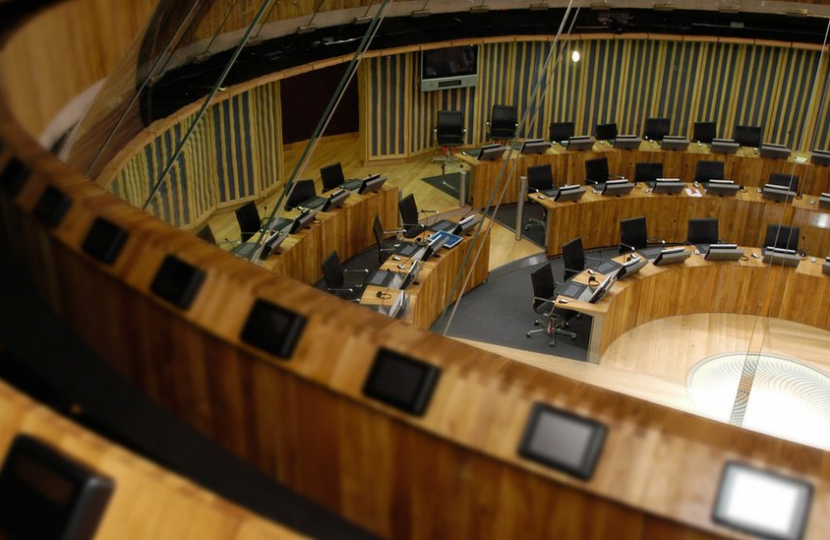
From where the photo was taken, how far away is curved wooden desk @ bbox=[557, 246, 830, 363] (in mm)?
7293

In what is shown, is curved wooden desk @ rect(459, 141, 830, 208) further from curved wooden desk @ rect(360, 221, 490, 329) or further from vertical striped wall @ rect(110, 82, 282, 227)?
vertical striped wall @ rect(110, 82, 282, 227)

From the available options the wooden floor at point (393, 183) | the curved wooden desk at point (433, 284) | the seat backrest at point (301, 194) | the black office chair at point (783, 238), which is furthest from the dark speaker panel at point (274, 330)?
the black office chair at point (783, 238)

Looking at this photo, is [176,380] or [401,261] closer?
[176,380]

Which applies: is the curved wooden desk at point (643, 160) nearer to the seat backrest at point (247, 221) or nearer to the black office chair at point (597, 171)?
the black office chair at point (597, 171)

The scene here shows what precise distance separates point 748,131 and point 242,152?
6.48m

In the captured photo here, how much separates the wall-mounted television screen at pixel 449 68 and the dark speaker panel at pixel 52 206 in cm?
955

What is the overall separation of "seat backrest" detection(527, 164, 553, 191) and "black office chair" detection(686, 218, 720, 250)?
6.31 feet

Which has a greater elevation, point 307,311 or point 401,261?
point 307,311

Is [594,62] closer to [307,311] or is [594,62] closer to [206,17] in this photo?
[206,17]

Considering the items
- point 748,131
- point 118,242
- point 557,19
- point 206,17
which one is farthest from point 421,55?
point 118,242

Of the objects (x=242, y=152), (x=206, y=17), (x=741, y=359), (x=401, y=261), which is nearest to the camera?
(x=206, y=17)

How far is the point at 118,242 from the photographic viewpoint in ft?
6.35

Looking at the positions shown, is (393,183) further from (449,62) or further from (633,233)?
(633,233)

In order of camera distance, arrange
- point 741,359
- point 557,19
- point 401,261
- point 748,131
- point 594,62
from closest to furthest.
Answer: point 741,359 < point 401,261 < point 748,131 < point 557,19 < point 594,62
